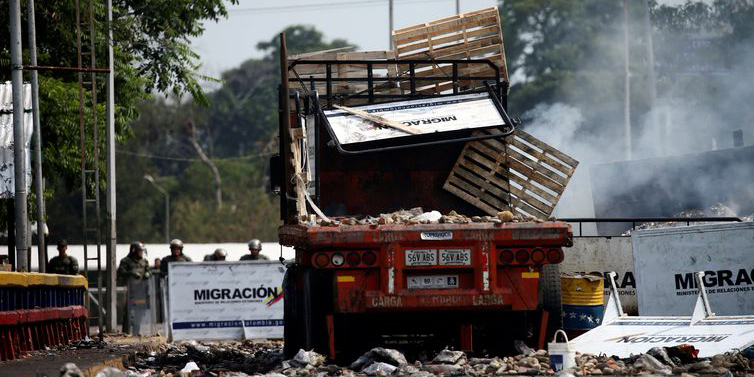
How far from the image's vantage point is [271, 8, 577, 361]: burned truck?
38.7ft

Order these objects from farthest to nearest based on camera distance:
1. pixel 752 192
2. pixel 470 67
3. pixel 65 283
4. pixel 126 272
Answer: pixel 752 192, pixel 126 272, pixel 65 283, pixel 470 67

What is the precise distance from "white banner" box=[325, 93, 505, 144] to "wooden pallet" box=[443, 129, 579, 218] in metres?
0.29

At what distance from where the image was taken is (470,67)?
15945 mm

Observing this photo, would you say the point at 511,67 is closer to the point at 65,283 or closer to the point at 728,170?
the point at 728,170

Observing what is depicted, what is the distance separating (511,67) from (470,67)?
66.9 metres

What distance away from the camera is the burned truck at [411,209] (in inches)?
464

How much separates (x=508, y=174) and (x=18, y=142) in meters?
8.89

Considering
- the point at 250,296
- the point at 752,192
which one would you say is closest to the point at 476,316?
the point at 250,296

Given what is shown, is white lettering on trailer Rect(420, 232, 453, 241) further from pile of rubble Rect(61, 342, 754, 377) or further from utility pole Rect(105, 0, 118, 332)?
utility pole Rect(105, 0, 118, 332)

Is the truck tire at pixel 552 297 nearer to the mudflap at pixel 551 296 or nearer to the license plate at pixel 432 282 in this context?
the mudflap at pixel 551 296

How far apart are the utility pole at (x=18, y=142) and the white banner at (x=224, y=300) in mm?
2156

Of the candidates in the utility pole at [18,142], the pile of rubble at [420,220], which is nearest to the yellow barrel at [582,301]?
the pile of rubble at [420,220]

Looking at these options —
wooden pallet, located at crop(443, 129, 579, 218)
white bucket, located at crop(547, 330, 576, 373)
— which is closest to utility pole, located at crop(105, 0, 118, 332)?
wooden pallet, located at crop(443, 129, 579, 218)

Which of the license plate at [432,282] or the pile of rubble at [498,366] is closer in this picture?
the pile of rubble at [498,366]
